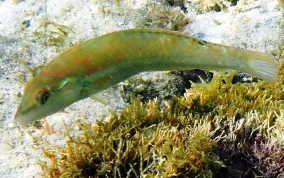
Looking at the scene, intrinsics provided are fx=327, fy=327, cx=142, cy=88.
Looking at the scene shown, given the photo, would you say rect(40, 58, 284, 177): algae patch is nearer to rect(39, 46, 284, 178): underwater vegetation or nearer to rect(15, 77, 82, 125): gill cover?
rect(39, 46, 284, 178): underwater vegetation

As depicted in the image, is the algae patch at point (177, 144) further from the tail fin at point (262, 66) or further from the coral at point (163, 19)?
the coral at point (163, 19)

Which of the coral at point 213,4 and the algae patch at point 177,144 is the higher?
the coral at point 213,4

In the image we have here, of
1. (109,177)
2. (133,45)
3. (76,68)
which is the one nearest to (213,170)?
(109,177)

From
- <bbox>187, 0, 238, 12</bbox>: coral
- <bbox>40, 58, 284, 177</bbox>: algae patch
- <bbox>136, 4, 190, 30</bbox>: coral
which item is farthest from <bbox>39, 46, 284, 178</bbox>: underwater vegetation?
<bbox>187, 0, 238, 12</bbox>: coral

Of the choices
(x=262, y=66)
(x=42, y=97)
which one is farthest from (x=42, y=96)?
(x=262, y=66)

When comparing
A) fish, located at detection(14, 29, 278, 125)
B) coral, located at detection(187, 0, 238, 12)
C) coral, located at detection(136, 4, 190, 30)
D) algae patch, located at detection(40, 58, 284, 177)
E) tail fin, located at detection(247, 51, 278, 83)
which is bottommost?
algae patch, located at detection(40, 58, 284, 177)

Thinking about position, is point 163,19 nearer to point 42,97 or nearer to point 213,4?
point 213,4

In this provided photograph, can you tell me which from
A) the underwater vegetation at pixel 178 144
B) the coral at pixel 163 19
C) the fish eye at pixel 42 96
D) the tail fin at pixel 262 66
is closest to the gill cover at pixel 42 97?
the fish eye at pixel 42 96
